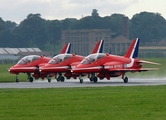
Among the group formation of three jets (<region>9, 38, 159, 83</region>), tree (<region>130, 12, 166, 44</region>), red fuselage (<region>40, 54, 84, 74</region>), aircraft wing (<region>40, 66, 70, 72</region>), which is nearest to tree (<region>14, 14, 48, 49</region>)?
tree (<region>130, 12, 166, 44</region>)

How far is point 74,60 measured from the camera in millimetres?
54781

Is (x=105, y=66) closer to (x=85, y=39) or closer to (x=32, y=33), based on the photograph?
(x=85, y=39)

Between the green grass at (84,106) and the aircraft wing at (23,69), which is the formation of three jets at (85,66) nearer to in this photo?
the aircraft wing at (23,69)

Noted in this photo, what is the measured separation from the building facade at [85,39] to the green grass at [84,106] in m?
77.1

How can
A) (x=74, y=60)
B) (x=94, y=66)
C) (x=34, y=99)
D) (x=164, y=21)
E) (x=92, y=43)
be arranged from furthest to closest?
(x=164, y=21) < (x=92, y=43) < (x=74, y=60) < (x=94, y=66) < (x=34, y=99)

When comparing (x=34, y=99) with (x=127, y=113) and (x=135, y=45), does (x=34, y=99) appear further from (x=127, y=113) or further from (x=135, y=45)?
(x=135, y=45)

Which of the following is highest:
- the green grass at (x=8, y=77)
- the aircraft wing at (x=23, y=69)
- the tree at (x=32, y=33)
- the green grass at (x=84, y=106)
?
the tree at (x=32, y=33)

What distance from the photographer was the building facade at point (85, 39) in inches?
4400

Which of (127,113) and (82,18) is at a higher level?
(82,18)

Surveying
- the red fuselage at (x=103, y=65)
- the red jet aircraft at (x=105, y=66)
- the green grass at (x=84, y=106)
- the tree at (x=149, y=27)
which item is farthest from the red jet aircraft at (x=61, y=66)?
the tree at (x=149, y=27)

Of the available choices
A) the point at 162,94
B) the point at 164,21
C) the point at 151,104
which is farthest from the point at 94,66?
the point at 164,21

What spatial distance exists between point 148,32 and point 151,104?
112902 millimetres

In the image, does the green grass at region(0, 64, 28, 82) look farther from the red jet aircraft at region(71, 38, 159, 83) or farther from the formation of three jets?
the red jet aircraft at region(71, 38, 159, 83)

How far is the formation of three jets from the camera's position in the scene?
4994 cm
